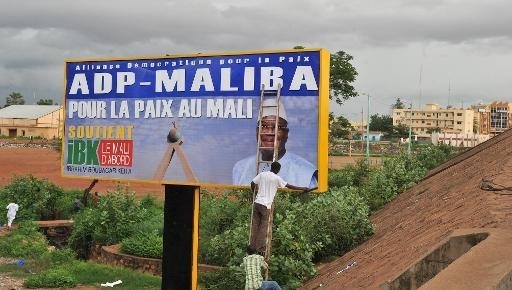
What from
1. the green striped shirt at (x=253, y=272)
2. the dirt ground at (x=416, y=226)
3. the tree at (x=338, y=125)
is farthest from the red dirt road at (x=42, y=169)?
the green striped shirt at (x=253, y=272)

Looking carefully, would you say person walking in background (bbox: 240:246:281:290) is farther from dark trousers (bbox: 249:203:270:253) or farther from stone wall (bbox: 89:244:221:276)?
stone wall (bbox: 89:244:221:276)

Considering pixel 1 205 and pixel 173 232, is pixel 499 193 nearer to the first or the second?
pixel 173 232

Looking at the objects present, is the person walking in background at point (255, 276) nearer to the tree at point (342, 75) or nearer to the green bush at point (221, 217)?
the green bush at point (221, 217)

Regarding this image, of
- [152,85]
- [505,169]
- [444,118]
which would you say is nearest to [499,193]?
[505,169]

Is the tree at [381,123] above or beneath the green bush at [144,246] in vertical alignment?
above

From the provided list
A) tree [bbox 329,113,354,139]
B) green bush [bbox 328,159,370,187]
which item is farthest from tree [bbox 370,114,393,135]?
green bush [bbox 328,159,370,187]

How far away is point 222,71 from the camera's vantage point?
31.0 feet

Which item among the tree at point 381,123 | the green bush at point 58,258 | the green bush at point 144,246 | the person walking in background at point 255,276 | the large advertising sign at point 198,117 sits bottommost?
the green bush at point 58,258

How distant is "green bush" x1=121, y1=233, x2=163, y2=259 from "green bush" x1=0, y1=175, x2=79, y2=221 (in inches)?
322

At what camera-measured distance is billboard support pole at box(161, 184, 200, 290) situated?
9.84m

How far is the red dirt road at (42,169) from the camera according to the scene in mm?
39934

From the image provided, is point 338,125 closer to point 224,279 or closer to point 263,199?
point 224,279

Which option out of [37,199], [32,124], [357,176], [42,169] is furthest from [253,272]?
[32,124]

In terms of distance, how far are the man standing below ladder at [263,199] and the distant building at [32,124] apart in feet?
303
